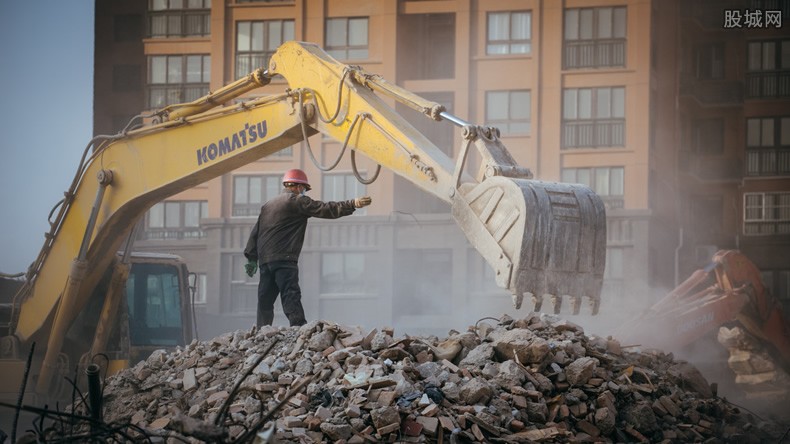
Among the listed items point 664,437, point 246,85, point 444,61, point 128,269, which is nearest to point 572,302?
point 664,437

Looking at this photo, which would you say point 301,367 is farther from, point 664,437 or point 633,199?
point 633,199

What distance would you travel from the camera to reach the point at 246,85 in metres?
8.56

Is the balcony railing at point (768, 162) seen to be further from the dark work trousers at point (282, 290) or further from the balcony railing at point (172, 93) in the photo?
the dark work trousers at point (282, 290)

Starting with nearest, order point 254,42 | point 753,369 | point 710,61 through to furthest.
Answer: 1. point 753,369
2. point 254,42
3. point 710,61

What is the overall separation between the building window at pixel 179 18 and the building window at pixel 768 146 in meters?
11.4

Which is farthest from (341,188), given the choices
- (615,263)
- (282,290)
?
(282,290)

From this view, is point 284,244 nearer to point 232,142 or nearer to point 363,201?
point 232,142

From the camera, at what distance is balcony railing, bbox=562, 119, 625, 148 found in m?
23.0

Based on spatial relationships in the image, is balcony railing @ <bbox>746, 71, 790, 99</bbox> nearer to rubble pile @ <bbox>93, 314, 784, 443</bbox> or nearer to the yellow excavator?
the yellow excavator

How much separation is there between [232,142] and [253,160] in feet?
0.94

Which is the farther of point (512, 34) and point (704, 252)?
point (704, 252)

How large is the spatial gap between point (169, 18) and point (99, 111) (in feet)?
8.32

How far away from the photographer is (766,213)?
22.8m

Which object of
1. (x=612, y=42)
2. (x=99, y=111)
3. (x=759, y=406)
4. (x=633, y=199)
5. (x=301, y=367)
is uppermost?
(x=612, y=42)
